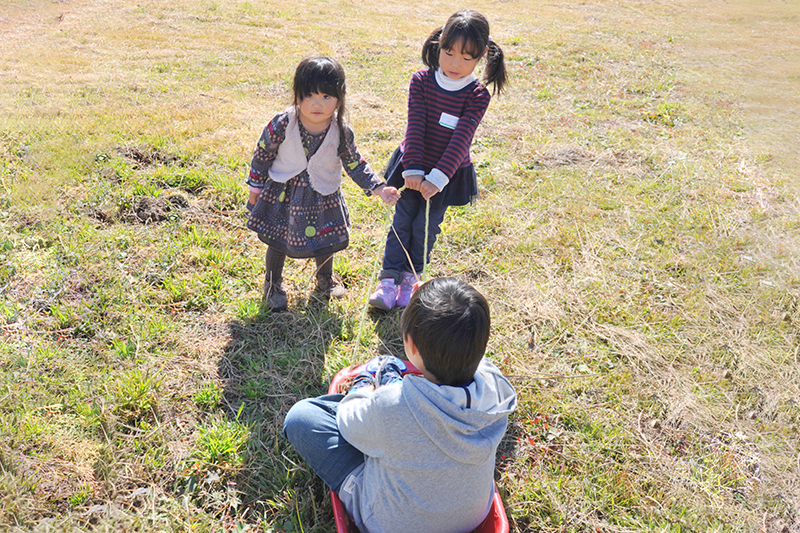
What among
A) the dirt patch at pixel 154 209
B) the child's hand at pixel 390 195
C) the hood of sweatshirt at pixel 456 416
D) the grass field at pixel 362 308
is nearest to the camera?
the hood of sweatshirt at pixel 456 416

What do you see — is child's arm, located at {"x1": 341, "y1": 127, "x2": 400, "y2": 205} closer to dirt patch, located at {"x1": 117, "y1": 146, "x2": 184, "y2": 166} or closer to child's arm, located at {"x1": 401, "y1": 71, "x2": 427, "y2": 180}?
child's arm, located at {"x1": 401, "y1": 71, "x2": 427, "y2": 180}

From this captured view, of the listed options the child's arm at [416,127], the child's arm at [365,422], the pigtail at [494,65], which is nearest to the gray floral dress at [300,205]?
the child's arm at [416,127]

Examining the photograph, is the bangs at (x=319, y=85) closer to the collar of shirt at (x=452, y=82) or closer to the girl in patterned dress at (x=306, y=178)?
the girl in patterned dress at (x=306, y=178)

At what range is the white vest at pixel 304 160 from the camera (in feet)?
9.51

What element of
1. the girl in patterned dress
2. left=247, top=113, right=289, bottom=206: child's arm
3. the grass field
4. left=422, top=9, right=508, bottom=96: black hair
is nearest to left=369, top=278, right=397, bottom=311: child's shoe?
the grass field

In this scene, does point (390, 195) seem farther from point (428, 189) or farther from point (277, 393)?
point (277, 393)

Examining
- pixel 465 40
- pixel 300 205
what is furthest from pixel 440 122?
pixel 300 205

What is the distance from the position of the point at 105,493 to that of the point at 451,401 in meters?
1.60

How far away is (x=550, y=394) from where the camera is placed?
2928mm

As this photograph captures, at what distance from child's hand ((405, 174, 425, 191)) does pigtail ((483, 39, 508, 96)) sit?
0.66m

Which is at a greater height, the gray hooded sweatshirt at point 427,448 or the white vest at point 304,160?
the white vest at point 304,160

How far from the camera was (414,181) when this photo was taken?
10.00ft

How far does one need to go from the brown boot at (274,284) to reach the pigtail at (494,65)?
1662 mm

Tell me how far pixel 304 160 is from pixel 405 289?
1.15 m
